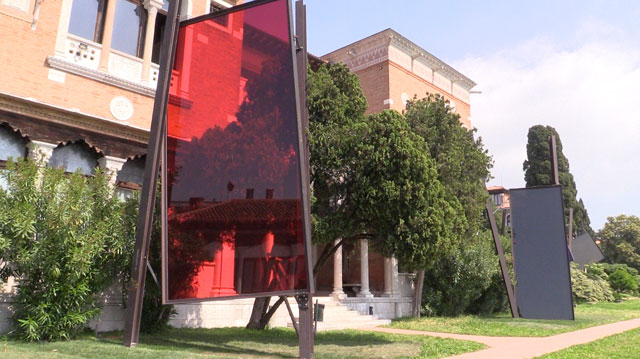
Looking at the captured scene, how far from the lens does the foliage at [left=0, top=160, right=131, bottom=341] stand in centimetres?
824

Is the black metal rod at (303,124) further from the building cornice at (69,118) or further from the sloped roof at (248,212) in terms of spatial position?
the building cornice at (69,118)

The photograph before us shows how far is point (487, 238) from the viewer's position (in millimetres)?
21297

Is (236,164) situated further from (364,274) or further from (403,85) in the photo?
(403,85)

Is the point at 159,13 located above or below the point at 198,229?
above

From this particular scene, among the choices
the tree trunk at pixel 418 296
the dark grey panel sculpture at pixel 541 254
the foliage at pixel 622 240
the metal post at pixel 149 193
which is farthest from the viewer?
the foliage at pixel 622 240

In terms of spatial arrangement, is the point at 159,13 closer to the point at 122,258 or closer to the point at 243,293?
the point at 122,258

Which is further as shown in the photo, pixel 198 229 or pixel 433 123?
pixel 433 123

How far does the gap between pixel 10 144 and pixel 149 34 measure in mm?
5063

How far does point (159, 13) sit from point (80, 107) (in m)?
4.41

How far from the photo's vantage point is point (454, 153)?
12945 mm

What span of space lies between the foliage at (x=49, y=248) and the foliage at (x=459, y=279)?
1388cm

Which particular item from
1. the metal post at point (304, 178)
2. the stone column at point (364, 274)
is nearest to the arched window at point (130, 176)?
the metal post at point (304, 178)

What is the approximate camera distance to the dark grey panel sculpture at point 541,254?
1762 cm

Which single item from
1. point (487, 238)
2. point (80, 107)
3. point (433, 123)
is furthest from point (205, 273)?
point (487, 238)
